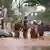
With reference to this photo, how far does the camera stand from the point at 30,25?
166 cm

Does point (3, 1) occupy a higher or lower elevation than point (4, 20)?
higher

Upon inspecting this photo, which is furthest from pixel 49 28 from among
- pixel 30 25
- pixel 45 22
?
pixel 30 25

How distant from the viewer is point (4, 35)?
63.8 inches

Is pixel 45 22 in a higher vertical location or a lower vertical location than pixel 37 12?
lower

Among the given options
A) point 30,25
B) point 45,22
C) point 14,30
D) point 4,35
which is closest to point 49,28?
point 45,22

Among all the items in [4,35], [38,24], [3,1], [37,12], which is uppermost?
[3,1]

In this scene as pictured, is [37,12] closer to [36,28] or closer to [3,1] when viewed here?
[36,28]

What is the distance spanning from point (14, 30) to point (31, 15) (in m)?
0.23

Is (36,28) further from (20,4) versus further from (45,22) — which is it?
(20,4)

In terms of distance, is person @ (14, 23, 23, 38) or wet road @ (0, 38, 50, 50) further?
person @ (14, 23, 23, 38)

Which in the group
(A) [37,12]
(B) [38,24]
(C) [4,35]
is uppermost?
(A) [37,12]

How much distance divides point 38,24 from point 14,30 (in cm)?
26

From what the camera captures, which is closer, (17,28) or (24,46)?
(24,46)

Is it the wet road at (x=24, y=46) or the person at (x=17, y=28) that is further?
the person at (x=17, y=28)
